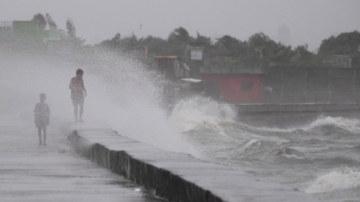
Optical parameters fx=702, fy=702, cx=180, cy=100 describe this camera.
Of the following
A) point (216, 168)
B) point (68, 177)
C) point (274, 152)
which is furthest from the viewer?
point (274, 152)

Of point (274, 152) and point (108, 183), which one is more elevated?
point (108, 183)

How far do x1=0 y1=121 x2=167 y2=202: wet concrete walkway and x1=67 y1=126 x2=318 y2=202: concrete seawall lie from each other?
12cm

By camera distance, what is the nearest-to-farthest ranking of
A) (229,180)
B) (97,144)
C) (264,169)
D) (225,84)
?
(229,180)
(97,144)
(264,169)
(225,84)

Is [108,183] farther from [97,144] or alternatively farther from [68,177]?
[97,144]

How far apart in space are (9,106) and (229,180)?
27825 millimetres

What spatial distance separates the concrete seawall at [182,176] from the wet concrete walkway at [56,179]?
123mm

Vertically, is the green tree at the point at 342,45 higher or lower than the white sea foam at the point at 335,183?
higher

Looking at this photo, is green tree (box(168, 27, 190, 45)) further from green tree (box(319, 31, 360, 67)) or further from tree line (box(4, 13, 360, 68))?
green tree (box(319, 31, 360, 67))

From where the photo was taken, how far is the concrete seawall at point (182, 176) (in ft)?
14.4

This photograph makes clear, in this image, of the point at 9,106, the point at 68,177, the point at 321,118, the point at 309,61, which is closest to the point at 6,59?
the point at 9,106

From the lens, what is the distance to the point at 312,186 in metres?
12.6

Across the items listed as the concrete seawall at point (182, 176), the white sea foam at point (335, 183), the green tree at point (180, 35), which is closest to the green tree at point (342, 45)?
the green tree at point (180, 35)

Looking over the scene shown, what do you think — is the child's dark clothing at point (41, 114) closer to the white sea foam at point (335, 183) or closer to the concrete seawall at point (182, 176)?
the concrete seawall at point (182, 176)

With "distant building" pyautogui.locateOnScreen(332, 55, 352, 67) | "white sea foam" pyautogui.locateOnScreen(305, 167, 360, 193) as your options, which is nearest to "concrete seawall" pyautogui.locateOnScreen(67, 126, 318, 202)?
"white sea foam" pyautogui.locateOnScreen(305, 167, 360, 193)
